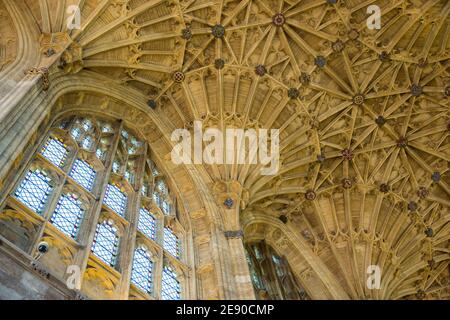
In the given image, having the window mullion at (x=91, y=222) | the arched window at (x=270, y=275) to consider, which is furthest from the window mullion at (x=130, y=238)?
the arched window at (x=270, y=275)

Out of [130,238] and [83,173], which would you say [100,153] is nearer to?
[83,173]

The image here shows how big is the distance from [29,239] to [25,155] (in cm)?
239

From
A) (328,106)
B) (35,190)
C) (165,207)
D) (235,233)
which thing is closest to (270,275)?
(235,233)

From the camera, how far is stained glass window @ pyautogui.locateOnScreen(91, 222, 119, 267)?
11.6 meters

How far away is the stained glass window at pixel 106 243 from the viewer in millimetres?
11648

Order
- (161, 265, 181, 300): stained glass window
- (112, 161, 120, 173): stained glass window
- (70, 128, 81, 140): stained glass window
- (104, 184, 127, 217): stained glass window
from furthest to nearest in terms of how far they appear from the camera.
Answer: (112, 161, 120, 173): stained glass window < (70, 128, 81, 140): stained glass window < (104, 184, 127, 217): stained glass window < (161, 265, 181, 300): stained glass window

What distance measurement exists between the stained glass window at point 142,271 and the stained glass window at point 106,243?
59cm

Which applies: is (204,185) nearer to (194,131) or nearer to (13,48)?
(194,131)

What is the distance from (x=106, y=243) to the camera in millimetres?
12141

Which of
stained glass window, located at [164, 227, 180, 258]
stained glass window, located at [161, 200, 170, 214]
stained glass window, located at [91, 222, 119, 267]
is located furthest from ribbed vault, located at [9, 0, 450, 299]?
stained glass window, located at [91, 222, 119, 267]

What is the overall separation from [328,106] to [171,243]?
8745 mm

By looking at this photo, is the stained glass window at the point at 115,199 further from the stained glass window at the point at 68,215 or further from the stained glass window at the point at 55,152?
the stained glass window at the point at 55,152

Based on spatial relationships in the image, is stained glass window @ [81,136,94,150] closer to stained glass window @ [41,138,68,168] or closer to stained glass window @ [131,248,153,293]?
stained glass window @ [41,138,68,168]

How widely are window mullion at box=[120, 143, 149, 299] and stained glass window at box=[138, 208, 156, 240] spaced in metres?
0.34
